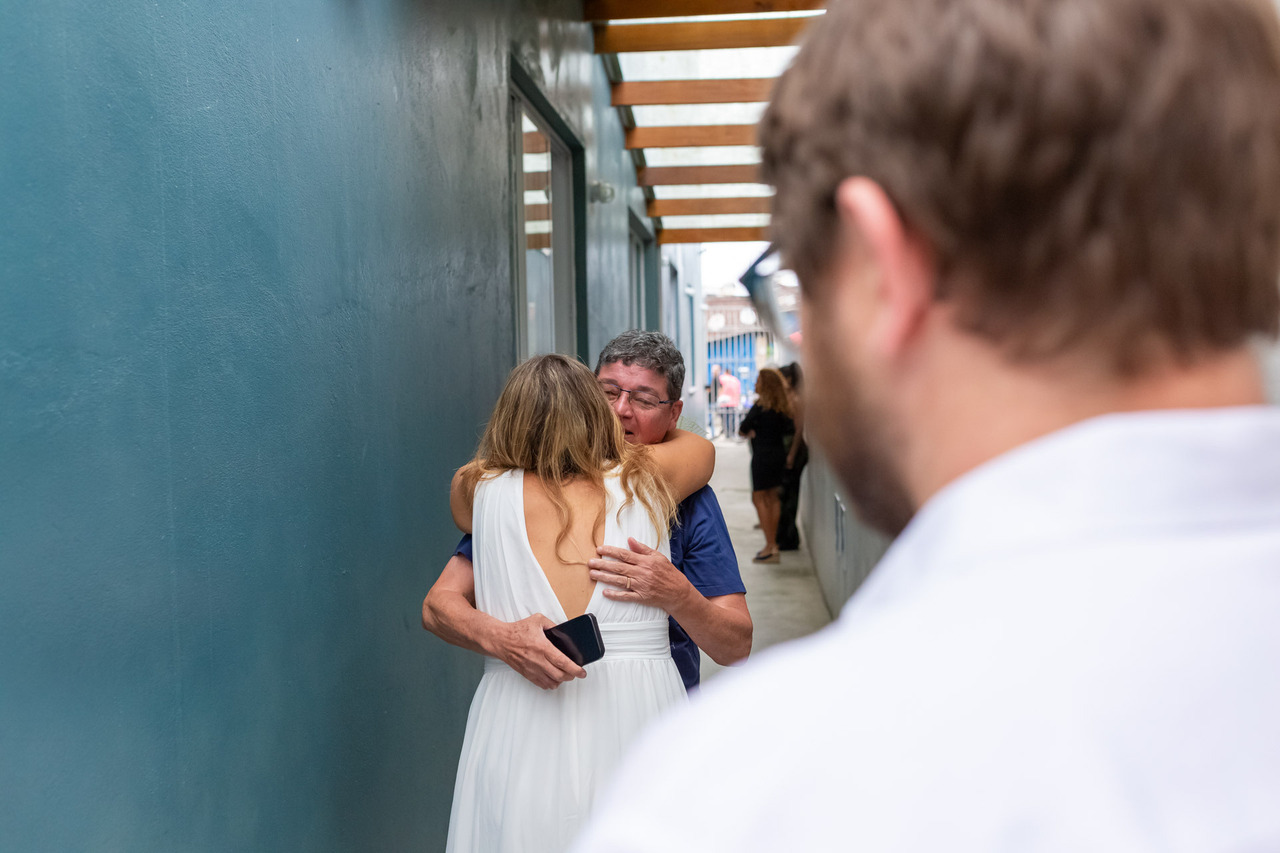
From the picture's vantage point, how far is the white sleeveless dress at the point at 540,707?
6.50 feet

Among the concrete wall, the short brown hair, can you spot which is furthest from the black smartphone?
the short brown hair

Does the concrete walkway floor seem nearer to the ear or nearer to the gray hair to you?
the gray hair

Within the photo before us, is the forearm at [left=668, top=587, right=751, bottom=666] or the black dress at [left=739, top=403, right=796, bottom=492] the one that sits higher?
the forearm at [left=668, top=587, right=751, bottom=666]

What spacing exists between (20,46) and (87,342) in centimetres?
42

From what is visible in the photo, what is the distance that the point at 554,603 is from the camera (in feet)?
6.73

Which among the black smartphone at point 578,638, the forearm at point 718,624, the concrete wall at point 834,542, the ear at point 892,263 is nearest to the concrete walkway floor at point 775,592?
the concrete wall at point 834,542

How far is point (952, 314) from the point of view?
0.52m

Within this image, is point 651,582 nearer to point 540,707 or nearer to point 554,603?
point 554,603

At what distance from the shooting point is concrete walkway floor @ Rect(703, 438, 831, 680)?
21.4 feet

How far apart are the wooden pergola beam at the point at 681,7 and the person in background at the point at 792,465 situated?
158 inches

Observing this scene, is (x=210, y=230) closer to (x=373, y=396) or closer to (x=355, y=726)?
(x=373, y=396)

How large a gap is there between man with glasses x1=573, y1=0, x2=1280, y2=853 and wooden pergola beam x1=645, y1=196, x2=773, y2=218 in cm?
989

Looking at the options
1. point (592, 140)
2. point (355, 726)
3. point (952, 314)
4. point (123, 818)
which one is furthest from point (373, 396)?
point (592, 140)

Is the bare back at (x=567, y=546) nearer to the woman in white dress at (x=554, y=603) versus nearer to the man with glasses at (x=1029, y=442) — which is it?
the woman in white dress at (x=554, y=603)
